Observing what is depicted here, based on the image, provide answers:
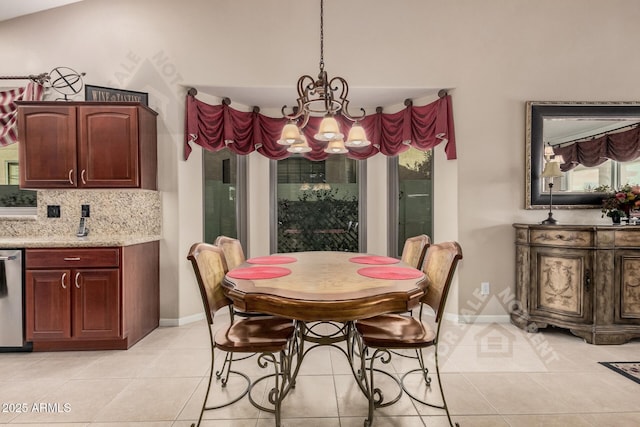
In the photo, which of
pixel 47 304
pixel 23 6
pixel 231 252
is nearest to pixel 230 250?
pixel 231 252

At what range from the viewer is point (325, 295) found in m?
1.49

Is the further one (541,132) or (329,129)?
(541,132)

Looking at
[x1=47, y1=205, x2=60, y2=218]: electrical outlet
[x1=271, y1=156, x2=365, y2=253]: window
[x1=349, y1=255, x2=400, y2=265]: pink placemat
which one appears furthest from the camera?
[x1=271, y1=156, x2=365, y2=253]: window

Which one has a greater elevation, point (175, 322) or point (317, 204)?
point (317, 204)

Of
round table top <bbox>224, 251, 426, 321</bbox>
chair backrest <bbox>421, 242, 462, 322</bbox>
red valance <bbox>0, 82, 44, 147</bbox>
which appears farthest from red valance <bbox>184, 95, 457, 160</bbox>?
round table top <bbox>224, 251, 426, 321</bbox>

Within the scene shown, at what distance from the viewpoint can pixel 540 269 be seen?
10.0ft

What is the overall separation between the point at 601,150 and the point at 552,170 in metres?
0.66

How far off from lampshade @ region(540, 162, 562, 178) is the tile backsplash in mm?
3797

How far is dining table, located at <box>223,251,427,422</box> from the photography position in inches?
57.1

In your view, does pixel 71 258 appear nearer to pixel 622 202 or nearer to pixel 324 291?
pixel 324 291

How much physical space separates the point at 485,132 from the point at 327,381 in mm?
2729

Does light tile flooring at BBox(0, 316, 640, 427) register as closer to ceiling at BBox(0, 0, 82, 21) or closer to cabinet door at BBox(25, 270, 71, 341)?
cabinet door at BBox(25, 270, 71, 341)

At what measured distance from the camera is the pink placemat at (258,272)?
1.84 metres

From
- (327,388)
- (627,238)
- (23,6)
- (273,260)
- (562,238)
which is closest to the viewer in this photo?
(327,388)
